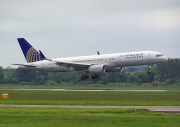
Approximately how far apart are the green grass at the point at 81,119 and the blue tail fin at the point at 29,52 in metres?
60.9

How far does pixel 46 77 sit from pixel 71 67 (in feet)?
145

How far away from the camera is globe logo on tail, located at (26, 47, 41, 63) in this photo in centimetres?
9962

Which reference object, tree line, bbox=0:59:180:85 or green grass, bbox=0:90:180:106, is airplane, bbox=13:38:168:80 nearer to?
green grass, bbox=0:90:180:106

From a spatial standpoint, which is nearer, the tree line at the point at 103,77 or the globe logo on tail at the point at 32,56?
the globe logo on tail at the point at 32,56

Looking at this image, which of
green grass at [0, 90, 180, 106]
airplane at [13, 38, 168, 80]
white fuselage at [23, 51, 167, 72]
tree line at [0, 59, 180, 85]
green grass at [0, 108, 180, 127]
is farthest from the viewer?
tree line at [0, 59, 180, 85]

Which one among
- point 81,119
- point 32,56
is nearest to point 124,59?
point 32,56

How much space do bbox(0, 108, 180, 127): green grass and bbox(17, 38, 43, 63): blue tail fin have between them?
6094 cm

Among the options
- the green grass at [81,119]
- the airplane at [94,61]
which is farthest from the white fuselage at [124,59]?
the green grass at [81,119]

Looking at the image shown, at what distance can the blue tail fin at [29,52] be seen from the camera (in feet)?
327

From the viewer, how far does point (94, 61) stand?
92000 millimetres

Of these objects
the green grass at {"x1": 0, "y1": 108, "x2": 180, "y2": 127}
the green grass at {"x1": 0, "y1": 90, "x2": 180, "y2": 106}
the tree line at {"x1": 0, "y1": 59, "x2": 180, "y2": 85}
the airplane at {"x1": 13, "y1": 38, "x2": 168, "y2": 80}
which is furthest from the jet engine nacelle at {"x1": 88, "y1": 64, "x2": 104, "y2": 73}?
the green grass at {"x1": 0, "y1": 108, "x2": 180, "y2": 127}

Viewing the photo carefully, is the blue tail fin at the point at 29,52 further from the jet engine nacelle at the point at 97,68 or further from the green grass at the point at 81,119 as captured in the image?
the green grass at the point at 81,119

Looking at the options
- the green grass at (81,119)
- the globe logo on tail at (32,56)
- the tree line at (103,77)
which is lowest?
the green grass at (81,119)

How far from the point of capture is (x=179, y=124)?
3016 cm
